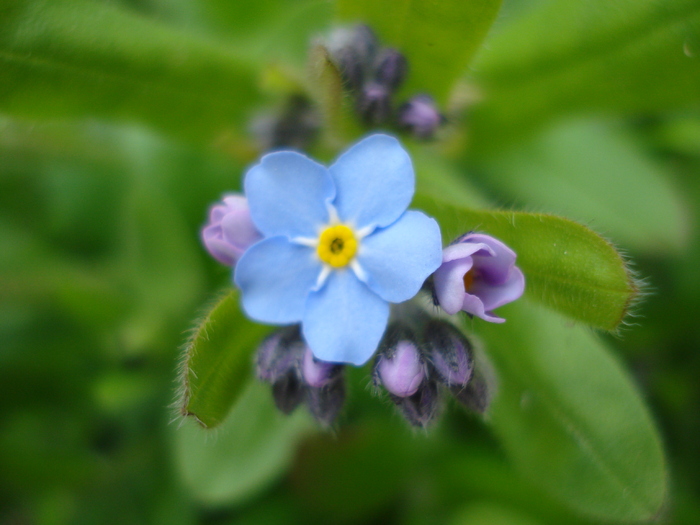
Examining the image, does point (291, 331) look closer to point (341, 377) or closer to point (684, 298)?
point (341, 377)

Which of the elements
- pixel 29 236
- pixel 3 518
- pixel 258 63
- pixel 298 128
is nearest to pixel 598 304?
pixel 298 128

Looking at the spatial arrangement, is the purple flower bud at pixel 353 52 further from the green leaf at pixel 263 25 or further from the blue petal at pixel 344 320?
the green leaf at pixel 263 25

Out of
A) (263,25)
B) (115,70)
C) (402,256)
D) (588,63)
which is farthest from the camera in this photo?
(263,25)

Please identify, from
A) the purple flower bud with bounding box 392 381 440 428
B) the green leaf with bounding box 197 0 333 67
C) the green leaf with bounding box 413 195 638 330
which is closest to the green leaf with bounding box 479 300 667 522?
the green leaf with bounding box 413 195 638 330

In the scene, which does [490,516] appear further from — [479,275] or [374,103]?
[374,103]

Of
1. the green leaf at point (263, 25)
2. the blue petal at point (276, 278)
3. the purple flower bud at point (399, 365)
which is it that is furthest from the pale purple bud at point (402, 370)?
the green leaf at point (263, 25)

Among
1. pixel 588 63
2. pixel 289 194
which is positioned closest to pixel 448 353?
pixel 289 194
